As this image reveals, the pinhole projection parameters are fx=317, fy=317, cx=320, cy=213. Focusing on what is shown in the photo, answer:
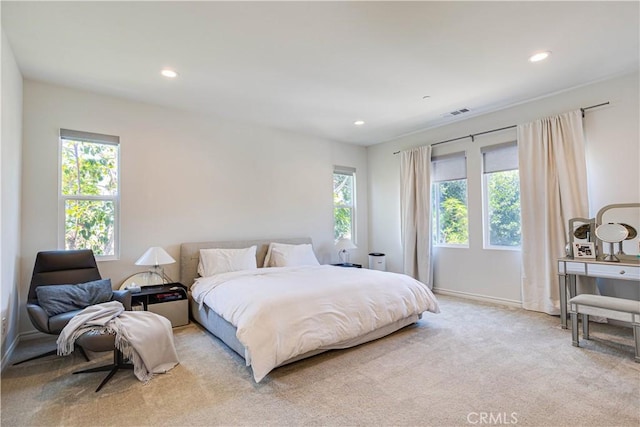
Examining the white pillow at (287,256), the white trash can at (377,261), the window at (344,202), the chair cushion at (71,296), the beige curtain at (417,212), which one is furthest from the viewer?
the window at (344,202)

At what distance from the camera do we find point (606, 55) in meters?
3.15

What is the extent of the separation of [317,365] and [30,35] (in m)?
3.71

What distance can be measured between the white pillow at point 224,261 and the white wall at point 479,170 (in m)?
2.93

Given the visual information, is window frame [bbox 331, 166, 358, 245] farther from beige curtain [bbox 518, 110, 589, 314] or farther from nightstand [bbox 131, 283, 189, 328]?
nightstand [bbox 131, 283, 189, 328]

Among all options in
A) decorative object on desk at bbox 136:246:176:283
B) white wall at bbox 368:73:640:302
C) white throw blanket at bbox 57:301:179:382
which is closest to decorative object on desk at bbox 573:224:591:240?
white wall at bbox 368:73:640:302

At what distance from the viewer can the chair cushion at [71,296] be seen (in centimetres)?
287

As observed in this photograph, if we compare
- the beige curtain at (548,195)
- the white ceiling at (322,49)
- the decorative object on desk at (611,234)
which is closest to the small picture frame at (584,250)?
the decorative object on desk at (611,234)

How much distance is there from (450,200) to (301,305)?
11.9 ft

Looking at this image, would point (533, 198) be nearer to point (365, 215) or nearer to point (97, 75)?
point (365, 215)

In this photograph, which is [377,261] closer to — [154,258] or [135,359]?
[154,258]

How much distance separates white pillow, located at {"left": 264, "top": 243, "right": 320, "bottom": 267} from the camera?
187 inches

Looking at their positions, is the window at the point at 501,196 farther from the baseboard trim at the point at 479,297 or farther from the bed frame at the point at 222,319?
the bed frame at the point at 222,319

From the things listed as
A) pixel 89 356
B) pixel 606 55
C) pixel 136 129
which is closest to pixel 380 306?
pixel 89 356

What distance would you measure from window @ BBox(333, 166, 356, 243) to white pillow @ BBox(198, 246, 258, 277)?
6.79ft
